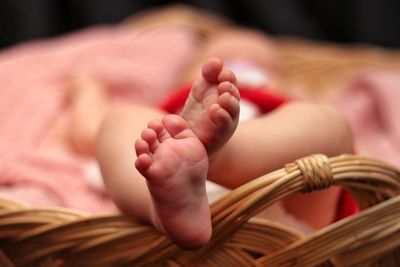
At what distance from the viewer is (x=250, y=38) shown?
144 cm

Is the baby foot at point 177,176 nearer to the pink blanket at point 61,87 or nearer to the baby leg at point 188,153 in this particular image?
the baby leg at point 188,153

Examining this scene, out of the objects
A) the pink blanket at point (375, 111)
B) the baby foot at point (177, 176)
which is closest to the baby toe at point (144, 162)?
the baby foot at point (177, 176)

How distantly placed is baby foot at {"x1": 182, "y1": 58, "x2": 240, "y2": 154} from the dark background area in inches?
49.4

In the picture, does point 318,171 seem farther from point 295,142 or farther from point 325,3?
point 325,3

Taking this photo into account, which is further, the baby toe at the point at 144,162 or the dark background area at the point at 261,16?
the dark background area at the point at 261,16

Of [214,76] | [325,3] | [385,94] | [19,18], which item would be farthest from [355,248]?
[19,18]

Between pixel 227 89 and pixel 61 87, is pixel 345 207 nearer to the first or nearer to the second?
pixel 227 89

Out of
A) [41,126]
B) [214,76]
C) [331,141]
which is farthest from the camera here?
[41,126]

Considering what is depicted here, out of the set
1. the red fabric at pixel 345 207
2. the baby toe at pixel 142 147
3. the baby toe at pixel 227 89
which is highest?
the baby toe at pixel 227 89

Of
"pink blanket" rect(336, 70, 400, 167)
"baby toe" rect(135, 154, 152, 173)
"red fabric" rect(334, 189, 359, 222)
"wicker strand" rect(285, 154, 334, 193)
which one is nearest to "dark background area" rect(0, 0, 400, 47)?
"pink blanket" rect(336, 70, 400, 167)

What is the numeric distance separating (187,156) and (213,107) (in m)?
0.06

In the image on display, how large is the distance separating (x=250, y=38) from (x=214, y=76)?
903 mm

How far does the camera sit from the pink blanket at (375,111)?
1078 mm

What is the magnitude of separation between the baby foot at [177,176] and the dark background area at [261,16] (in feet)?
4.27
